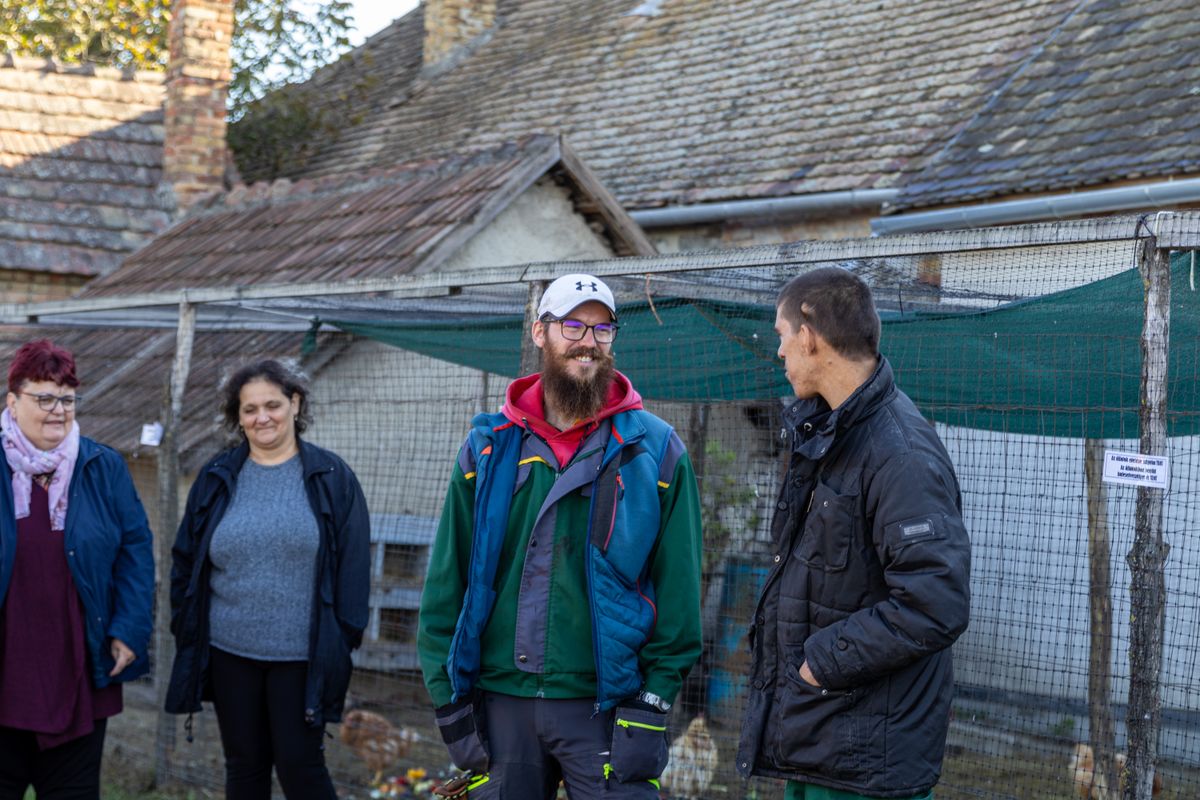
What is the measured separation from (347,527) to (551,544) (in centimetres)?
153

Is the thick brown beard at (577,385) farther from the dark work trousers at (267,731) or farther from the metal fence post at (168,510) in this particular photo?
the metal fence post at (168,510)

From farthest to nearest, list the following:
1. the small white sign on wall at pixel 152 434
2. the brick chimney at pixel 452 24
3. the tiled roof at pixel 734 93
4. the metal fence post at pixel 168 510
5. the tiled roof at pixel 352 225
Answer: the brick chimney at pixel 452 24 → the tiled roof at pixel 734 93 → the tiled roof at pixel 352 225 → the small white sign on wall at pixel 152 434 → the metal fence post at pixel 168 510

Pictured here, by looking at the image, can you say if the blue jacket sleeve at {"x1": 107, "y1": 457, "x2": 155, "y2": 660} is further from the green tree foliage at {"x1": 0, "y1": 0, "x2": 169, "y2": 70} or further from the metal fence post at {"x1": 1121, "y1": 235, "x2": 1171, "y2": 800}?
the green tree foliage at {"x1": 0, "y1": 0, "x2": 169, "y2": 70}

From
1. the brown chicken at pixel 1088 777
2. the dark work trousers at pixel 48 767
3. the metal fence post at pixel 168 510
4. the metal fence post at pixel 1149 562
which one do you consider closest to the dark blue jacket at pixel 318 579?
the dark work trousers at pixel 48 767

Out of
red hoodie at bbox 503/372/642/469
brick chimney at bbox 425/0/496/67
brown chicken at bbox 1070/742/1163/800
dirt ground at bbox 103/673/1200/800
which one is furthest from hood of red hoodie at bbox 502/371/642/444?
brick chimney at bbox 425/0/496/67

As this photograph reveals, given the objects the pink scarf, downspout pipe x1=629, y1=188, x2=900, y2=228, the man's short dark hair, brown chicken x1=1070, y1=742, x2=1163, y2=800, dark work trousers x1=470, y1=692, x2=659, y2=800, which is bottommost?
brown chicken x1=1070, y1=742, x2=1163, y2=800

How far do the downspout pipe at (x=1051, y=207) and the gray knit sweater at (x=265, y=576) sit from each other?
180 inches

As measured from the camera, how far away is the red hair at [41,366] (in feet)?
15.6

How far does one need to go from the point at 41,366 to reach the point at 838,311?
9.52 ft

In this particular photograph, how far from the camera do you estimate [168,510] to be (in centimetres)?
672

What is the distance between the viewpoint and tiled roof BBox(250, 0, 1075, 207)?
10023 mm

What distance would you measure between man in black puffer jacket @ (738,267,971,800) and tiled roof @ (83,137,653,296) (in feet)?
14.9

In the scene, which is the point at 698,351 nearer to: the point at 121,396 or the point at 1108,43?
the point at 121,396

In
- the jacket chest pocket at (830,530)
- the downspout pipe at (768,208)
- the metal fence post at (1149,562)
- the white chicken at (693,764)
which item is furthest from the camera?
the downspout pipe at (768,208)
